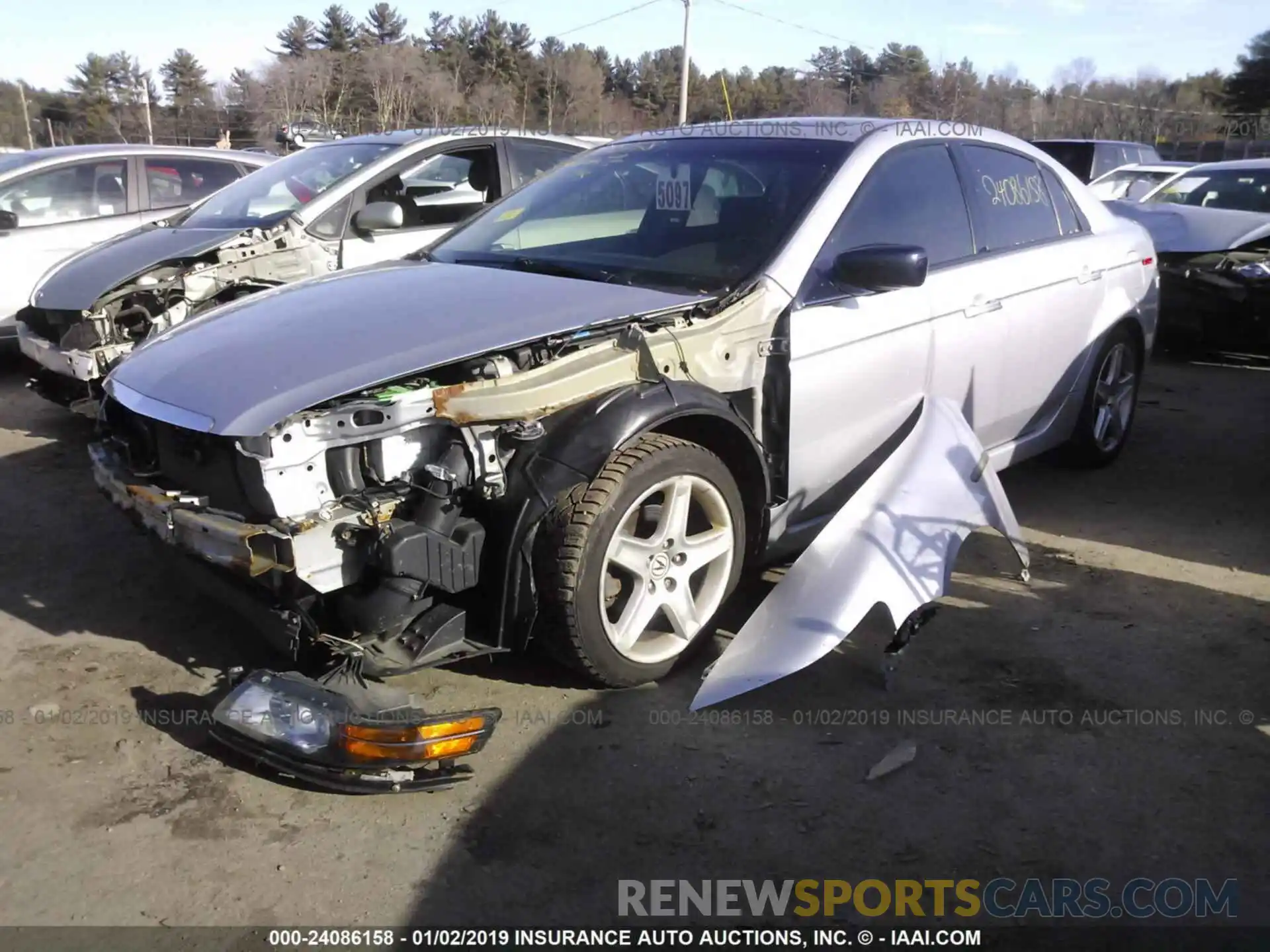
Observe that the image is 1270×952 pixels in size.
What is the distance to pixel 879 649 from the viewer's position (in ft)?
12.1

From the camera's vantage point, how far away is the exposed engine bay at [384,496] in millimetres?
2764

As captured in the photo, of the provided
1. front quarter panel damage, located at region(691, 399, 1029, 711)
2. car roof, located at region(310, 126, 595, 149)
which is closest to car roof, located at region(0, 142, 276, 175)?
car roof, located at region(310, 126, 595, 149)

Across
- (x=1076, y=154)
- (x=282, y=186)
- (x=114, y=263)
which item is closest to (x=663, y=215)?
(x=282, y=186)

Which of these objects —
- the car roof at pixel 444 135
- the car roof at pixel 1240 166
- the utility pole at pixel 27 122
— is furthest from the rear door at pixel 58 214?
the utility pole at pixel 27 122

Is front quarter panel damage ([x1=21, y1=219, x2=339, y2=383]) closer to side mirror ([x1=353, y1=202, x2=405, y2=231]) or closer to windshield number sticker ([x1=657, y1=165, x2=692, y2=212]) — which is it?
side mirror ([x1=353, y1=202, x2=405, y2=231])

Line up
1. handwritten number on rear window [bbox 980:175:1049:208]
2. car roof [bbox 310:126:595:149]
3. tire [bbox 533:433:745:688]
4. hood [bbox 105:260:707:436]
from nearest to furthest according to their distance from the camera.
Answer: hood [bbox 105:260:707:436] < tire [bbox 533:433:745:688] < handwritten number on rear window [bbox 980:175:1049:208] < car roof [bbox 310:126:595:149]

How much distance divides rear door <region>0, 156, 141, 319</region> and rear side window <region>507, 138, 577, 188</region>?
10.8 feet

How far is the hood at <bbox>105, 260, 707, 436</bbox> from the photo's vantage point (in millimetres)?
2846

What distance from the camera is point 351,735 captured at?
8.98 feet

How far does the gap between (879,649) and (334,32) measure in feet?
194

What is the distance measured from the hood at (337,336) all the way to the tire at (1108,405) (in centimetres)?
Result: 270

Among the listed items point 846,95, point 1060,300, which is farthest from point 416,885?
point 846,95

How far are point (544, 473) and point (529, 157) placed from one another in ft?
15.1

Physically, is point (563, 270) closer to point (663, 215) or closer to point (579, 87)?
point (663, 215)
